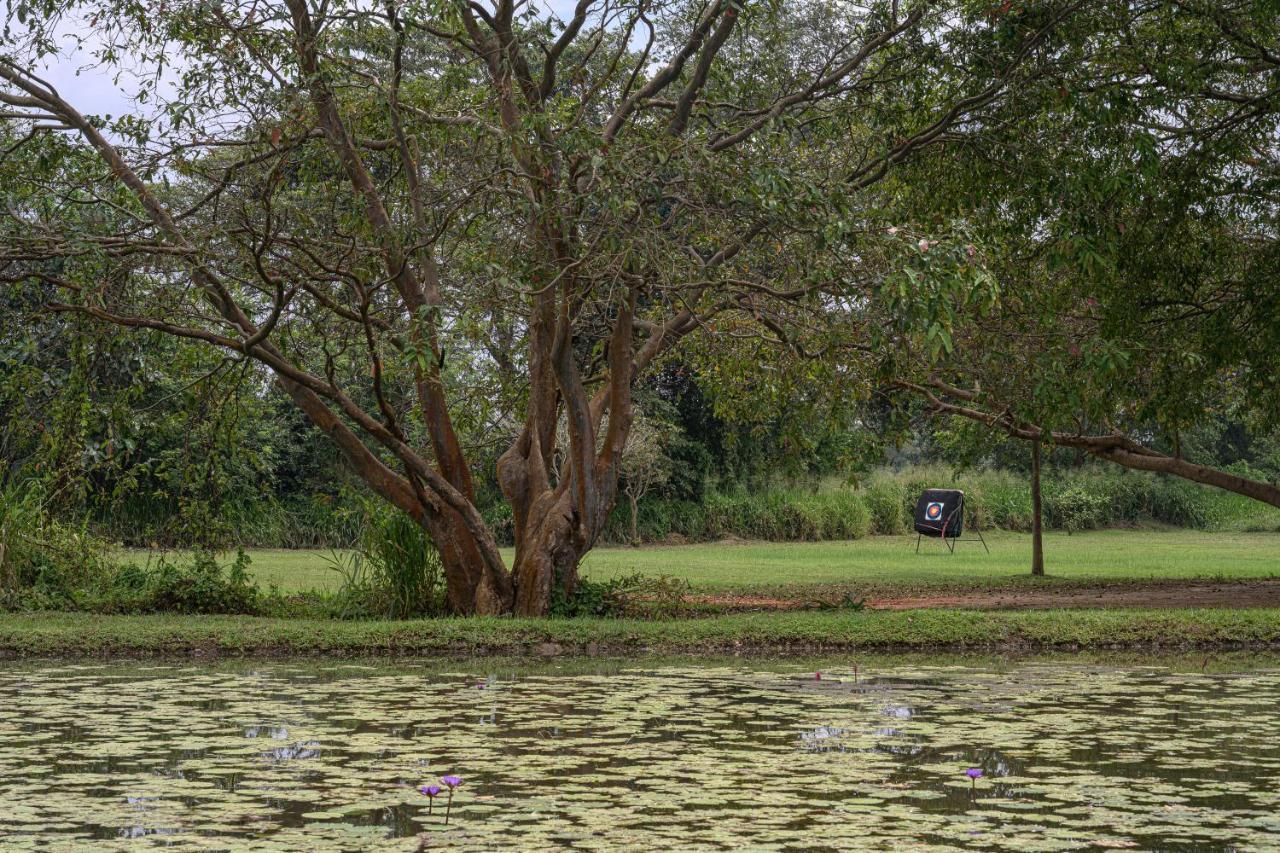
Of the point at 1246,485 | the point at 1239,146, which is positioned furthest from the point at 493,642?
the point at 1246,485

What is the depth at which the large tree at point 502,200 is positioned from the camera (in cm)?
1161

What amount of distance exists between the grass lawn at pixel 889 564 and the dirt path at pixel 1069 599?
102 cm

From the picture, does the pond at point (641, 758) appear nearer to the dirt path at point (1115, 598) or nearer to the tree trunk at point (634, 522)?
the dirt path at point (1115, 598)

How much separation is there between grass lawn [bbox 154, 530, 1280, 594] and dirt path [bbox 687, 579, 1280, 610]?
1023 mm

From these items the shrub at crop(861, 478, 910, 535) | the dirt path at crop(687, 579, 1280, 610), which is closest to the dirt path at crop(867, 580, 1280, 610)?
the dirt path at crop(687, 579, 1280, 610)

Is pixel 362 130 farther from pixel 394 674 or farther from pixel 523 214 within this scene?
pixel 394 674

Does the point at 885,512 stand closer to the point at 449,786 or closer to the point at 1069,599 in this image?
the point at 1069,599

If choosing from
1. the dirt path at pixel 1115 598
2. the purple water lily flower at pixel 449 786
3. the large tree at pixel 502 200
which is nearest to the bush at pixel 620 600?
the large tree at pixel 502 200

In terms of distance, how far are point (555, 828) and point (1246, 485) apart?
14.4 meters

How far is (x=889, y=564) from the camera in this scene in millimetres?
23812

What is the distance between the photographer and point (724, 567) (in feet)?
75.4

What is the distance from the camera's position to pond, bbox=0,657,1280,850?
563 cm

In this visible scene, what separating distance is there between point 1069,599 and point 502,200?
802 cm

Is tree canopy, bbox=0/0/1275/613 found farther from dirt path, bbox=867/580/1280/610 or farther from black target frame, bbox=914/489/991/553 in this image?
black target frame, bbox=914/489/991/553
